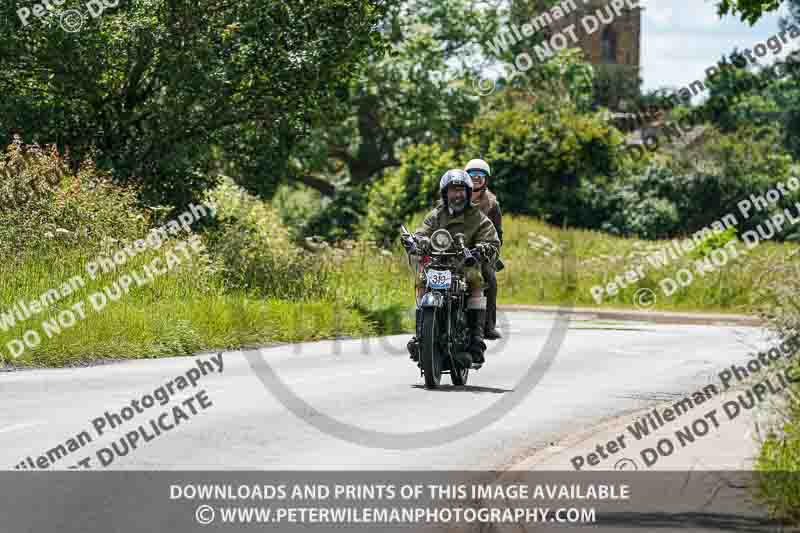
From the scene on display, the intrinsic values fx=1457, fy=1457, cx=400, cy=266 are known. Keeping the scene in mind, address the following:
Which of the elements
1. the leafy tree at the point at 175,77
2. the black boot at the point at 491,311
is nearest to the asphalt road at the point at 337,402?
the black boot at the point at 491,311

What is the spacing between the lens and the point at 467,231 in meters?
14.0

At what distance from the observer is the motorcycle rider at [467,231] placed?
13852 millimetres

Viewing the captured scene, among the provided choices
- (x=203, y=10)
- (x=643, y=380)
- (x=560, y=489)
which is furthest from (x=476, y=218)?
(x=203, y=10)

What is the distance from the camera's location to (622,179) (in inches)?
1914

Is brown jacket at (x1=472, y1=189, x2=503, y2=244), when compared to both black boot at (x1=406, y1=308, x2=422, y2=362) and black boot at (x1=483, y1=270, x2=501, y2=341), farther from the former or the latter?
black boot at (x1=406, y1=308, x2=422, y2=362)

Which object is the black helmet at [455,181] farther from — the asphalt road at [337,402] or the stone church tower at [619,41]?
the stone church tower at [619,41]

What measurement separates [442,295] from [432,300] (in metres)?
0.20
